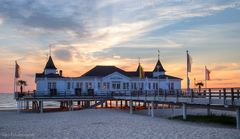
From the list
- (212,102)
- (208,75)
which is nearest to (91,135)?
(212,102)

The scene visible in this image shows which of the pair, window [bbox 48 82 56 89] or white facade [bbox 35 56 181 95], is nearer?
white facade [bbox 35 56 181 95]

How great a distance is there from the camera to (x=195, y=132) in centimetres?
2270

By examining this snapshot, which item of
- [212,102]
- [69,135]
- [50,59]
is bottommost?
[69,135]

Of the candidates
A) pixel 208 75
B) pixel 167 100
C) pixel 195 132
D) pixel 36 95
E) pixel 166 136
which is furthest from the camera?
pixel 36 95

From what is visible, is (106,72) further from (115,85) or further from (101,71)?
(115,85)

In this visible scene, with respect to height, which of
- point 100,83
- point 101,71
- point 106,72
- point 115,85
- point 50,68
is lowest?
point 115,85

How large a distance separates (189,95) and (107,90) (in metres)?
29.7

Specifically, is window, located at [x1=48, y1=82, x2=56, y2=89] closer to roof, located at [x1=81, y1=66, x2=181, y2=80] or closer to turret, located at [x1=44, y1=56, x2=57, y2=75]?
turret, located at [x1=44, y1=56, x2=57, y2=75]

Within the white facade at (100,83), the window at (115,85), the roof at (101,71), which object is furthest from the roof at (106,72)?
the window at (115,85)

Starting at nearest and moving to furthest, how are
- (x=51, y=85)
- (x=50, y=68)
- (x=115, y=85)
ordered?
(x=51, y=85) → (x=115, y=85) → (x=50, y=68)

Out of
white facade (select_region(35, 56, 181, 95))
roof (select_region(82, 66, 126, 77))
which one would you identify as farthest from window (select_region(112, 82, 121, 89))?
roof (select_region(82, 66, 126, 77))

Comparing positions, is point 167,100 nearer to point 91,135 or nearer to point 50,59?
point 91,135

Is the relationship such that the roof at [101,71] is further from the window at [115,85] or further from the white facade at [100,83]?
the window at [115,85]

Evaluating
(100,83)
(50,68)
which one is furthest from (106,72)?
(50,68)
